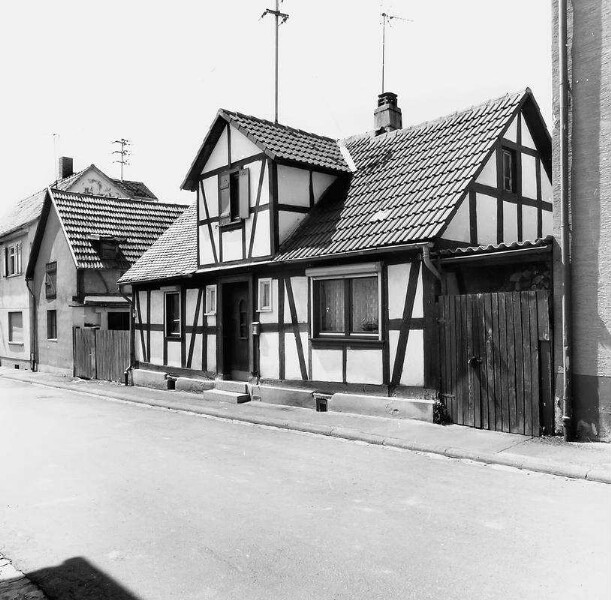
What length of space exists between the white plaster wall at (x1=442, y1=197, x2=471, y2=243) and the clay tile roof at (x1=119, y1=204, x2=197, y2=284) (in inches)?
280

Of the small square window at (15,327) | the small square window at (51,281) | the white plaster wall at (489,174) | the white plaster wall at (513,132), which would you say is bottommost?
the small square window at (15,327)

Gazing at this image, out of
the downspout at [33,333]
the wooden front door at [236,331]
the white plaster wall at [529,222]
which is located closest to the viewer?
Result: the white plaster wall at [529,222]

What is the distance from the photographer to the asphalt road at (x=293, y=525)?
4.21 m

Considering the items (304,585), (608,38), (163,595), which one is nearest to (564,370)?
(608,38)

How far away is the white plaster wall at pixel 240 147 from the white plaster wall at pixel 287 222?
5.28 ft

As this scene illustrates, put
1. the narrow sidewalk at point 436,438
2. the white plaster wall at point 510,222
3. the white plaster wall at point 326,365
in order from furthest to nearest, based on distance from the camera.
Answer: the white plaster wall at point 510,222 < the white plaster wall at point 326,365 < the narrow sidewalk at point 436,438

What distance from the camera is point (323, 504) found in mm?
5980

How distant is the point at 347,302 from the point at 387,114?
7.86m

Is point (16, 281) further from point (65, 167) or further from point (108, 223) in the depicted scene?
point (65, 167)

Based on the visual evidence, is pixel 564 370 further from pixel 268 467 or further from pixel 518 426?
pixel 268 467

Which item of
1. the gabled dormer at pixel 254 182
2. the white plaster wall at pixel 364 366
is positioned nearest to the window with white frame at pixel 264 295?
the gabled dormer at pixel 254 182

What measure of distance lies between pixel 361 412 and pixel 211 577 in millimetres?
7047

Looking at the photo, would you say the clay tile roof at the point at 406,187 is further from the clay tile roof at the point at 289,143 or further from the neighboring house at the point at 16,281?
the neighboring house at the point at 16,281

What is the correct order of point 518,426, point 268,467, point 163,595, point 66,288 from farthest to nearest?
point 66,288 → point 518,426 → point 268,467 → point 163,595
